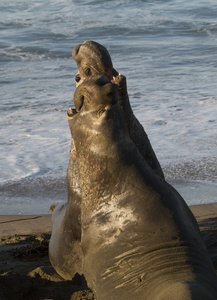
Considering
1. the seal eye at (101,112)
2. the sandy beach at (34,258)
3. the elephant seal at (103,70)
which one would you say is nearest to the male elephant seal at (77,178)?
the elephant seal at (103,70)

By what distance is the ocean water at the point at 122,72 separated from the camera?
7916mm

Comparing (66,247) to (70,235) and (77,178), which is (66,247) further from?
(77,178)

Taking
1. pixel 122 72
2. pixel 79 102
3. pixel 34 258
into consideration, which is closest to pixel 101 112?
pixel 79 102

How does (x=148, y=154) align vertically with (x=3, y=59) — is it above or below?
above

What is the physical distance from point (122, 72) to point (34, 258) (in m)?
10.2

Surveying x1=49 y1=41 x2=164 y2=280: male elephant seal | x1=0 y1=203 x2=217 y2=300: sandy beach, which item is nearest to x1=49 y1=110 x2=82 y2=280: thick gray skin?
x1=49 y1=41 x2=164 y2=280: male elephant seal

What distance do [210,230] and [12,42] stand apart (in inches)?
634

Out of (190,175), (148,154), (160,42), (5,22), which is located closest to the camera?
(148,154)

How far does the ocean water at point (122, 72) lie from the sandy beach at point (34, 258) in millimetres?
444

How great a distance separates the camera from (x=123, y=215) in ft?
11.6

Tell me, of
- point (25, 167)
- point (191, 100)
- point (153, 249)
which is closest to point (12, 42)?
point (191, 100)

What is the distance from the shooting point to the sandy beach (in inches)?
170

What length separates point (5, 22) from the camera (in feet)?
77.7

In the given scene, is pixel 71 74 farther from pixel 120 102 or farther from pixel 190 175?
pixel 120 102
